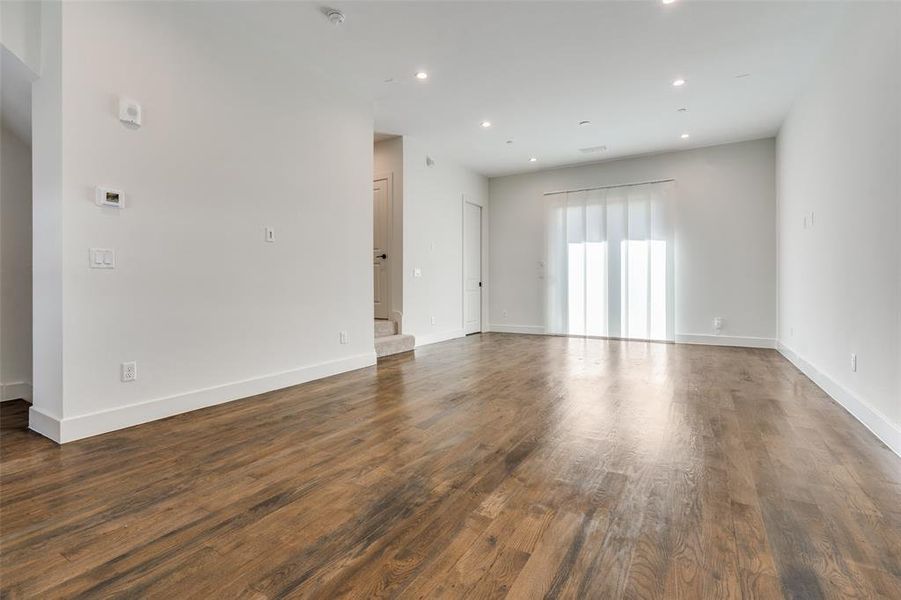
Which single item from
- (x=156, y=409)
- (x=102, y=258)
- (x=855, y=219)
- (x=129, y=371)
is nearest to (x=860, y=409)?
(x=855, y=219)

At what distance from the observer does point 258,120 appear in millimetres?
3584

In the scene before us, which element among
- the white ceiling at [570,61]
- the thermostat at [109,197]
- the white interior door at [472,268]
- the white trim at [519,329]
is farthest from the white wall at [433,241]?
the thermostat at [109,197]

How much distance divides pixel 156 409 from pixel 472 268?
561 cm

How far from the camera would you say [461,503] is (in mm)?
1762

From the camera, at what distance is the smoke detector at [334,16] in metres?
3.15

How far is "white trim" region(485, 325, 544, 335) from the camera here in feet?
25.5

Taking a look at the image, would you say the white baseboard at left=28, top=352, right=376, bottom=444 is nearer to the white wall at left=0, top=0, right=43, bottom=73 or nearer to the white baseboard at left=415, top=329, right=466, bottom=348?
the white wall at left=0, top=0, right=43, bottom=73

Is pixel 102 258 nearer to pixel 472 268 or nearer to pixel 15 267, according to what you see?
pixel 15 267

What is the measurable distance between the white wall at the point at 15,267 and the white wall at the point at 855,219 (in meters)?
5.86

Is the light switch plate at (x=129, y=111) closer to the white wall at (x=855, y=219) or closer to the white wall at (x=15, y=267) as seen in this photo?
the white wall at (x=15, y=267)

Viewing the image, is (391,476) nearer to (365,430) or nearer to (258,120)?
(365,430)

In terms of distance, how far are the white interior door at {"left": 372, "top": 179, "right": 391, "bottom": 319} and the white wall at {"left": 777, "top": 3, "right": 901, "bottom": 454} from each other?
186 inches

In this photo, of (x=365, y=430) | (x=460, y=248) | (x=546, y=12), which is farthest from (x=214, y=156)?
(x=460, y=248)

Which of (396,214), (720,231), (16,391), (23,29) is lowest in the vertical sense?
(16,391)
